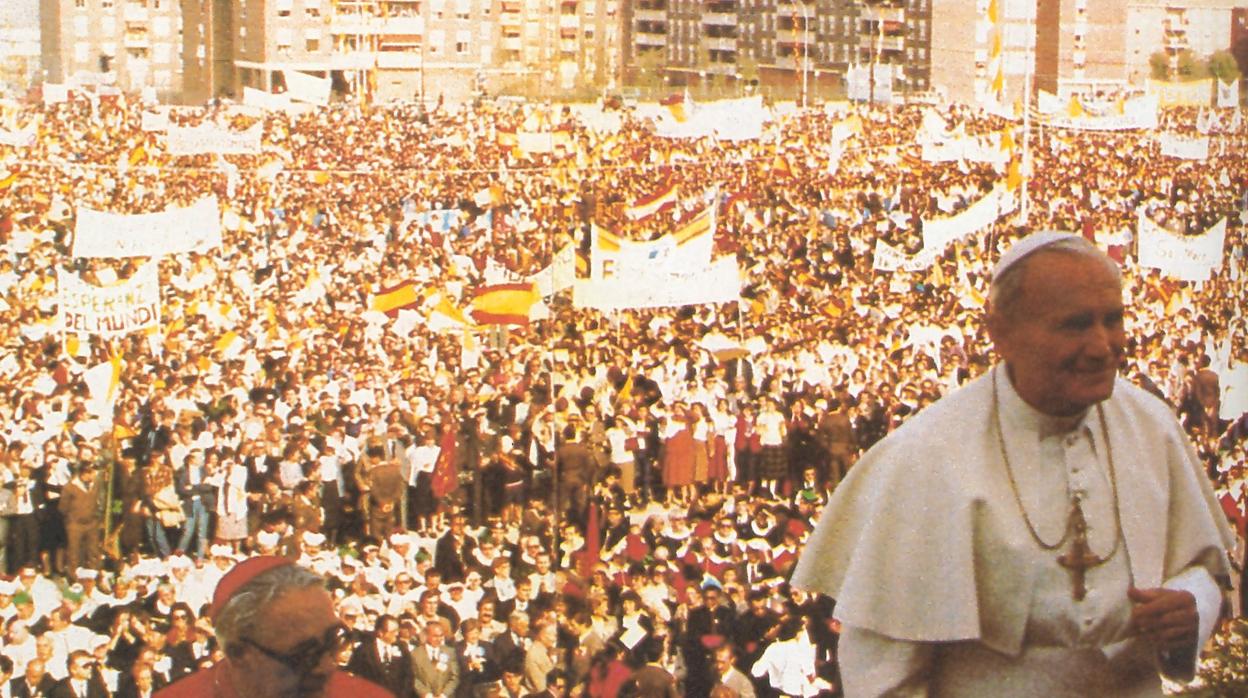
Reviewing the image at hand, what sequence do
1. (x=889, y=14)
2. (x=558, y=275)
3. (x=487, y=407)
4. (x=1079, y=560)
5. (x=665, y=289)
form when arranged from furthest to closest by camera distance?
(x=889, y=14) < (x=558, y=275) < (x=665, y=289) < (x=487, y=407) < (x=1079, y=560)

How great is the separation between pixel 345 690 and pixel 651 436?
7.42 meters

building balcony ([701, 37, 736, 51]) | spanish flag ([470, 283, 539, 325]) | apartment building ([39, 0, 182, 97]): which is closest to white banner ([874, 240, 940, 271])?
spanish flag ([470, 283, 539, 325])

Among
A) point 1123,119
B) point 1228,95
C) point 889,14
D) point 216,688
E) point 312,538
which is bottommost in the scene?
point 312,538

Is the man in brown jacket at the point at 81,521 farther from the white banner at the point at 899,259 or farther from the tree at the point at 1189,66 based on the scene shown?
the tree at the point at 1189,66

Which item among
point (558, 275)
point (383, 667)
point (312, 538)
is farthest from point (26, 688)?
point (558, 275)

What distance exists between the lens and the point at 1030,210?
16.4 meters

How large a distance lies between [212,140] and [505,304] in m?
7.69

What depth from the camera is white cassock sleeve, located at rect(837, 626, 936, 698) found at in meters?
1.46

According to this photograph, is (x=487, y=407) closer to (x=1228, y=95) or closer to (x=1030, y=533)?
(x=1030, y=533)

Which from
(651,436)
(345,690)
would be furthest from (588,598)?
(345,690)

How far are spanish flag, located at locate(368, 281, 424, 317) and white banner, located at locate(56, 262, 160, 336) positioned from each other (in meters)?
2.17

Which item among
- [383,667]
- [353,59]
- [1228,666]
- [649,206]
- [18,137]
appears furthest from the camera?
[353,59]

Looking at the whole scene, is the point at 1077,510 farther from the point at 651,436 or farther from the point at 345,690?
the point at 651,436

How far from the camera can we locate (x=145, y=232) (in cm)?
1075
